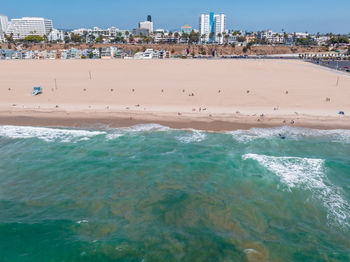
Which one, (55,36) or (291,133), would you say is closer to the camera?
(291,133)

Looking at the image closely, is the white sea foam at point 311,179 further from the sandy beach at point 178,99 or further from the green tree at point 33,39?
the green tree at point 33,39

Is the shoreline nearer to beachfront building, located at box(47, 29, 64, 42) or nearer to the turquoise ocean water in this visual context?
the turquoise ocean water

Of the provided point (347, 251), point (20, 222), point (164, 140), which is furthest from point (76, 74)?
point (347, 251)

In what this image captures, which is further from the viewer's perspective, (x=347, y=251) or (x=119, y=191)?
(x=119, y=191)

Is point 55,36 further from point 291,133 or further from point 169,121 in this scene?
point 291,133

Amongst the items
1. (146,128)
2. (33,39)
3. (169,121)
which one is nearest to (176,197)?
(146,128)

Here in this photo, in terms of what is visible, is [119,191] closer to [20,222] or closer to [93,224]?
[93,224]
